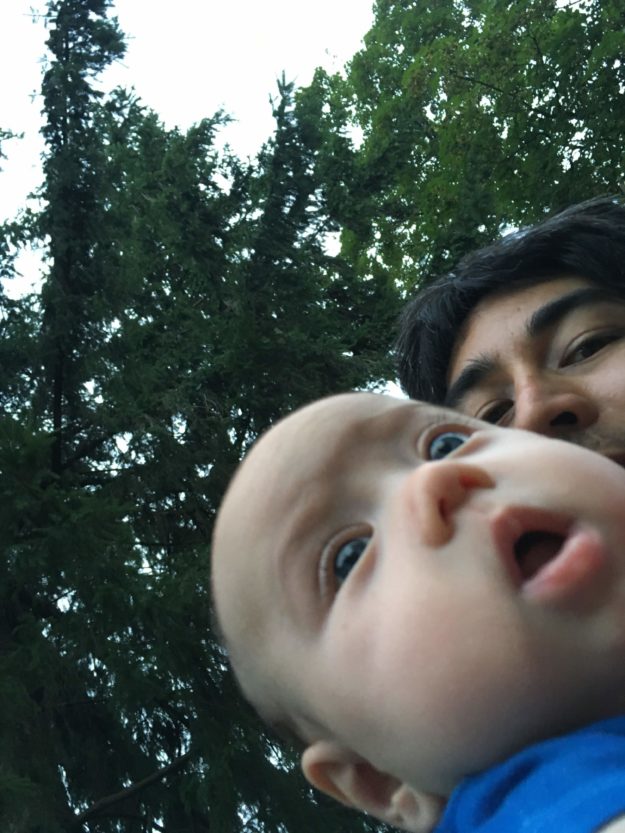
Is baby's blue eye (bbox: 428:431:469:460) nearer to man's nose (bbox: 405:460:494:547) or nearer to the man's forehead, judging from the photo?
man's nose (bbox: 405:460:494:547)

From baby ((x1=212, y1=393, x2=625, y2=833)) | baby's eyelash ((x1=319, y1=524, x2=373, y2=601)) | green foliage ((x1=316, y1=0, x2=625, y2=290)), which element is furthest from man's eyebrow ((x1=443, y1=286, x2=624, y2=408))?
green foliage ((x1=316, y1=0, x2=625, y2=290))

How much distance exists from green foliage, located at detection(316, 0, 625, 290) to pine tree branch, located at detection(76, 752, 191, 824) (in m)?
4.61

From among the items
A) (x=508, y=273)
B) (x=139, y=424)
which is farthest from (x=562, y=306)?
(x=139, y=424)

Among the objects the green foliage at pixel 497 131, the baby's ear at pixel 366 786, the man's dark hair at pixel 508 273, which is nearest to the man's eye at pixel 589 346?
the man's dark hair at pixel 508 273

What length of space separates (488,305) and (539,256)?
162 mm

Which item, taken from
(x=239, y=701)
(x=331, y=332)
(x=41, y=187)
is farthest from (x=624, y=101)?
(x=239, y=701)

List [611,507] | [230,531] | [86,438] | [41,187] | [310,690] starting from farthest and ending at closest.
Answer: [86,438], [41,187], [230,531], [310,690], [611,507]

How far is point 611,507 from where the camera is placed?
101 cm

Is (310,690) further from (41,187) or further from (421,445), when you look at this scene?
(41,187)

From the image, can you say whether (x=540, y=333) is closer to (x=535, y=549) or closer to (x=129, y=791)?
(x=535, y=549)

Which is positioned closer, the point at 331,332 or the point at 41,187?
the point at 41,187

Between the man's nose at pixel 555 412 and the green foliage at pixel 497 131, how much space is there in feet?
17.3

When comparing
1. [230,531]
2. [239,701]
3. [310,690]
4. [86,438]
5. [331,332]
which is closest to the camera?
[310,690]

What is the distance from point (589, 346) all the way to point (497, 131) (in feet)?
21.8
